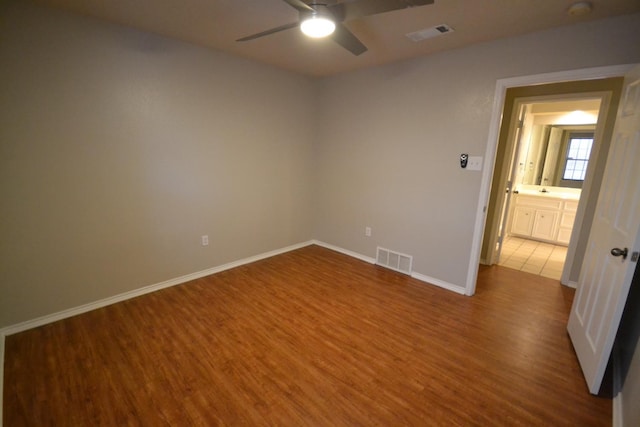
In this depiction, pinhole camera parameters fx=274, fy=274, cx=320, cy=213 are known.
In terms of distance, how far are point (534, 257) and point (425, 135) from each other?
2805 millimetres

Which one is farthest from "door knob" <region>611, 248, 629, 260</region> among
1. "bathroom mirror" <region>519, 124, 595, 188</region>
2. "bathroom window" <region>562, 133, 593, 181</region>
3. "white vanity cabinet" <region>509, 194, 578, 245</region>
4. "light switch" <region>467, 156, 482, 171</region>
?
"bathroom window" <region>562, 133, 593, 181</region>

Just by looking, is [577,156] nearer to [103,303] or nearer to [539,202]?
[539,202]

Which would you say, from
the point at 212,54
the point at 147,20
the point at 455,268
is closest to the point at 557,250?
the point at 455,268

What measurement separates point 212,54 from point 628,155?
A: 3597 millimetres

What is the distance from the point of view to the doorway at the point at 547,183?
4176 mm

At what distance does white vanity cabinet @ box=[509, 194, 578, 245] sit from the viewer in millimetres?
4531

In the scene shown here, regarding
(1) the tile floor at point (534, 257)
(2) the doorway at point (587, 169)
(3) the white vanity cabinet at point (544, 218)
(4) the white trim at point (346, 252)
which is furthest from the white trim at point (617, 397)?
(3) the white vanity cabinet at point (544, 218)

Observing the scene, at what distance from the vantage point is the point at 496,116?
259 cm

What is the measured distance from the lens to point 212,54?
294 cm

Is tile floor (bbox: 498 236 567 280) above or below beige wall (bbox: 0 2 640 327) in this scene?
below

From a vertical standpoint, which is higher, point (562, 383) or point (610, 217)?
point (610, 217)

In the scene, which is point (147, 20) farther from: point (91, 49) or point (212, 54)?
point (212, 54)

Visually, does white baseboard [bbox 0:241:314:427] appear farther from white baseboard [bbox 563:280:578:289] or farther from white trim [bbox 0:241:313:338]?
white baseboard [bbox 563:280:578:289]

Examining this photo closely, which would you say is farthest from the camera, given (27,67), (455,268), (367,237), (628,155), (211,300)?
(367,237)
